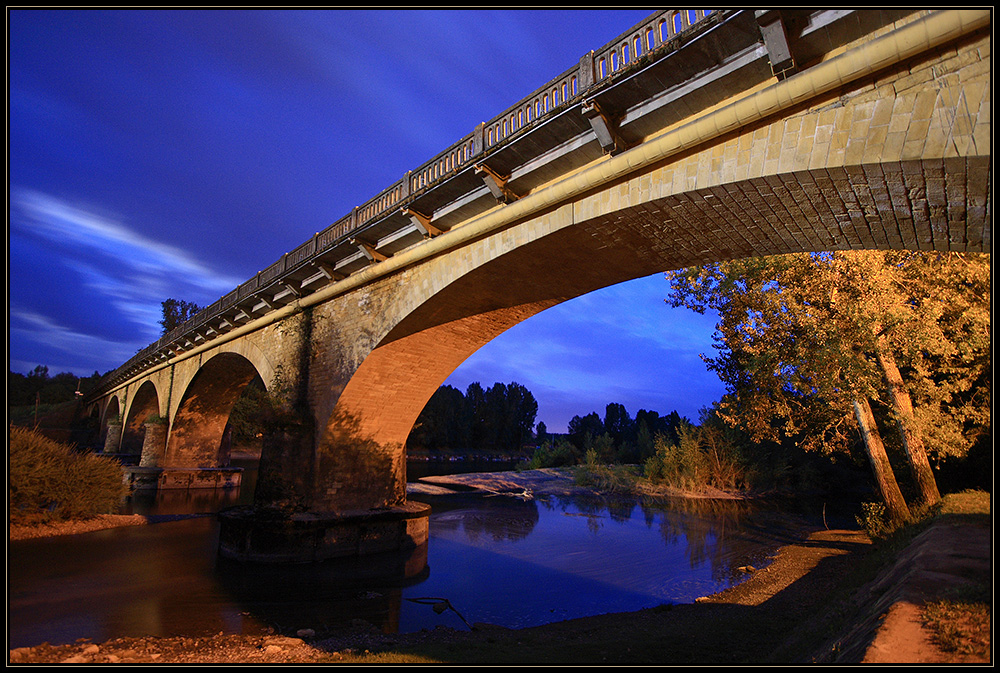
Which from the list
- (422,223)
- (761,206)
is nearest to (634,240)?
(761,206)

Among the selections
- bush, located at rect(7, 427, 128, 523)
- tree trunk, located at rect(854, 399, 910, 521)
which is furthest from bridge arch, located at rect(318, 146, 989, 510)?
tree trunk, located at rect(854, 399, 910, 521)

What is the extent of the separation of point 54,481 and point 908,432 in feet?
59.5

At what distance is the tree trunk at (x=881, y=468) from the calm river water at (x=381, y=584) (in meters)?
2.91

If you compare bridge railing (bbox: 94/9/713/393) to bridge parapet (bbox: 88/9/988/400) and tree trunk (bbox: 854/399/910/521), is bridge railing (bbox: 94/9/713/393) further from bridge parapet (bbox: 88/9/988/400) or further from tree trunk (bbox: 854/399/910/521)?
tree trunk (bbox: 854/399/910/521)

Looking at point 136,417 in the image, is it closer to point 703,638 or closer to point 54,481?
point 54,481

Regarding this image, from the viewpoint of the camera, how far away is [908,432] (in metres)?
9.60

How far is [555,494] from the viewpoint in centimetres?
2403

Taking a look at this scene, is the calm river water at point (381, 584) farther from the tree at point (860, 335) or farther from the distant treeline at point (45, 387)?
the distant treeline at point (45, 387)

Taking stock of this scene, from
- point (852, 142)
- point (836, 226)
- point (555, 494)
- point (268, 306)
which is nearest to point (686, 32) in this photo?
point (852, 142)

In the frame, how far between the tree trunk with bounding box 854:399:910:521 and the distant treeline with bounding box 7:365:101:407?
232ft

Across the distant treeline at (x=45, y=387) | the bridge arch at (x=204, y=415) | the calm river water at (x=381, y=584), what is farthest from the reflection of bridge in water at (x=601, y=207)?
the distant treeline at (x=45, y=387)

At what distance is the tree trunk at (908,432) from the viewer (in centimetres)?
957

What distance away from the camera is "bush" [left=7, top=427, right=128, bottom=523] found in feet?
30.9

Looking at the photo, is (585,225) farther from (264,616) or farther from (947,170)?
(264,616)
